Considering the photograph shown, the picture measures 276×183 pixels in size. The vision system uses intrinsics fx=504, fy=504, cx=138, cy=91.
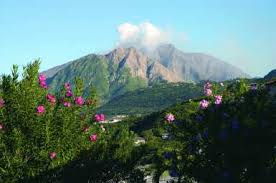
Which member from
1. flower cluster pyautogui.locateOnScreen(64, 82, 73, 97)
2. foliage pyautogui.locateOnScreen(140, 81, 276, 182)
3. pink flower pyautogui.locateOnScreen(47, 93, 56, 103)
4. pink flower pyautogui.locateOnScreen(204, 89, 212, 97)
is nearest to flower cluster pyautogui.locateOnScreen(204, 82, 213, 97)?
pink flower pyautogui.locateOnScreen(204, 89, 212, 97)

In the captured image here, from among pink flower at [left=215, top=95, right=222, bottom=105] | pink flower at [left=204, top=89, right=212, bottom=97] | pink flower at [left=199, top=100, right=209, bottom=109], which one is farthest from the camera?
pink flower at [left=204, top=89, right=212, bottom=97]

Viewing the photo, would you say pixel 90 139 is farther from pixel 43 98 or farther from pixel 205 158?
pixel 205 158

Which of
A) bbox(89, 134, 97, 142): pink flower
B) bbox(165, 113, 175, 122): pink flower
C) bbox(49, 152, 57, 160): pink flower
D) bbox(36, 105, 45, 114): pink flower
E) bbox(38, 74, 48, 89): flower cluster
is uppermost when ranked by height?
bbox(38, 74, 48, 89): flower cluster

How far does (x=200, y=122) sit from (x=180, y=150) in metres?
0.97

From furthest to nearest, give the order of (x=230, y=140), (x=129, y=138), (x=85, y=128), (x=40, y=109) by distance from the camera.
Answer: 1. (x=129, y=138)
2. (x=85, y=128)
3. (x=40, y=109)
4. (x=230, y=140)

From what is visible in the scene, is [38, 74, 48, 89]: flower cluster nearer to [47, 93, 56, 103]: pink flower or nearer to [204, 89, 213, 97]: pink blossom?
[47, 93, 56, 103]: pink flower

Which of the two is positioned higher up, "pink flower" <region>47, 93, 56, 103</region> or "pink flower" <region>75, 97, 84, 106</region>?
"pink flower" <region>47, 93, 56, 103</region>

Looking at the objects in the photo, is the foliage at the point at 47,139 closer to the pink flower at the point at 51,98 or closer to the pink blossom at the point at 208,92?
the pink flower at the point at 51,98

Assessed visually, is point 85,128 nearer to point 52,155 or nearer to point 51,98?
point 51,98

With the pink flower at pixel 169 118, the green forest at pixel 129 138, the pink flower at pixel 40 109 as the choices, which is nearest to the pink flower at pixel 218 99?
the green forest at pixel 129 138

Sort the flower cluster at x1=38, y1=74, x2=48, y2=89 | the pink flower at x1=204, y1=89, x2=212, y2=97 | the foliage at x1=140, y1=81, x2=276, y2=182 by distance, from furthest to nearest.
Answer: the flower cluster at x1=38, y1=74, x2=48, y2=89 < the pink flower at x1=204, y1=89, x2=212, y2=97 < the foliage at x1=140, y1=81, x2=276, y2=182

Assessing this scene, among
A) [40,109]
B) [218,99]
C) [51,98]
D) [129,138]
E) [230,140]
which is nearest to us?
[230,140]

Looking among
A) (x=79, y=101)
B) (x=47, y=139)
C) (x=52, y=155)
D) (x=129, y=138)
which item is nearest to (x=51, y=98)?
(x=79, y=101)

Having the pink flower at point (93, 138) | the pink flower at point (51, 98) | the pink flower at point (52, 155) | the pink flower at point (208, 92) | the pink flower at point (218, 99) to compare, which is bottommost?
the pink flower at point (52, 155)
